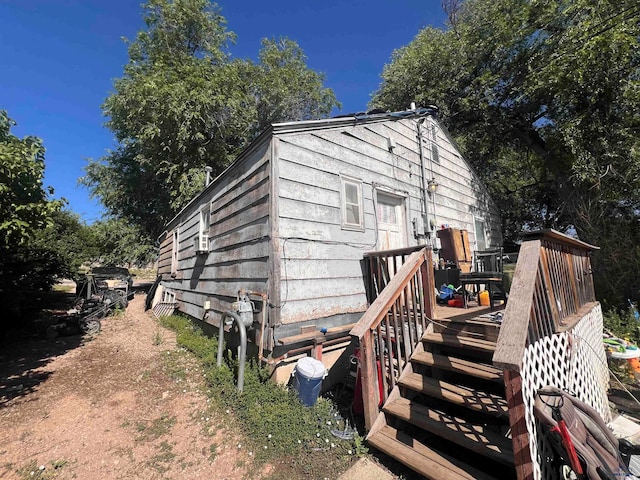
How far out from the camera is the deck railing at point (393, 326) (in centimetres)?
275

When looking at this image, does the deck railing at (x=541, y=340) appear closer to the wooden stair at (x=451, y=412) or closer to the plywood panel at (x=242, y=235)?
the wooden stair at (x=451, y=412)

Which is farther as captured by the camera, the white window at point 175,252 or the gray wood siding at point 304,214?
the white window at point 175,252

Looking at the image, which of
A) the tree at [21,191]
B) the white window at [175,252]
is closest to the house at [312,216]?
the white window at [175,252]

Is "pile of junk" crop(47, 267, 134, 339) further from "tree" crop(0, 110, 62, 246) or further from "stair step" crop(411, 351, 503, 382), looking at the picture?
"stair step" crop(411, 351, 503, 382)

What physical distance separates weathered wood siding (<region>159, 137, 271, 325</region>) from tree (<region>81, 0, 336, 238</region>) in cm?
801

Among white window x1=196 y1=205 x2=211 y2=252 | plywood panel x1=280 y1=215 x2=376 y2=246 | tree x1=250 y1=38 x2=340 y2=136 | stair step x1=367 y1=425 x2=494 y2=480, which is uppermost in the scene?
tree x1=250 y1=38 x2=340 y2=136

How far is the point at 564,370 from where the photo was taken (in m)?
2.73

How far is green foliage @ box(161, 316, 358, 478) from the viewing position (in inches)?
105

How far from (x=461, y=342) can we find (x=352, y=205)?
2.75 m

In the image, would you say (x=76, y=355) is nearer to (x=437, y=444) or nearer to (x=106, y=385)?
(x=106, y=385)

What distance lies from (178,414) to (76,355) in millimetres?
3643

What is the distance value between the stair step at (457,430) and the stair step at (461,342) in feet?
2.19

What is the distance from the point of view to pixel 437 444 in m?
2.81

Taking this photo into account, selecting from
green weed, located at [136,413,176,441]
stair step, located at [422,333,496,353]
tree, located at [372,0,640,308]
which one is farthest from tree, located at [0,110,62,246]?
tree, located at [372,0,640,308]
